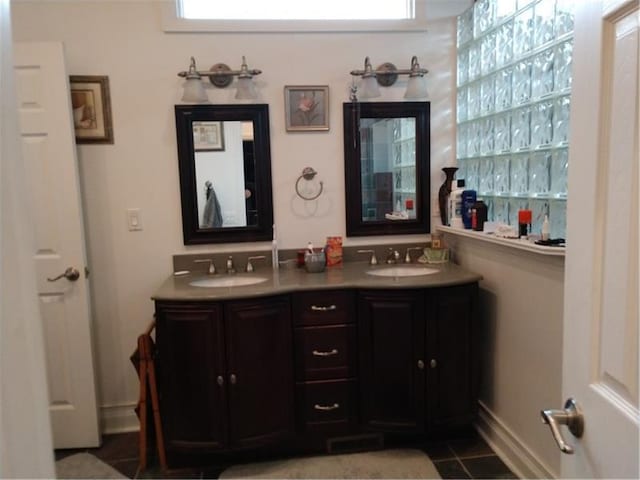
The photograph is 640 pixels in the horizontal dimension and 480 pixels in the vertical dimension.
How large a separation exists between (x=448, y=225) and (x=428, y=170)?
0.35 m

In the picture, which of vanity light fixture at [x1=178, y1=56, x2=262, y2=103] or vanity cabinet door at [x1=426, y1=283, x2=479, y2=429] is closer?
vanity cabinet door at [x1=426, y1=283, x2=479, y2=429]

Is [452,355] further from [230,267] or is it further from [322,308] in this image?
[230,267]

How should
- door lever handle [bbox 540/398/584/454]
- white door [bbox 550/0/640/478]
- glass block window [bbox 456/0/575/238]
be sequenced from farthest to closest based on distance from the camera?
glass block window [bbox 456/0/575/238]
door lever handle [bbox 540/398/584/454]
white door [bbox 550/0/640/478]

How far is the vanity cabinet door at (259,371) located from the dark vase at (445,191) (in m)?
1.11

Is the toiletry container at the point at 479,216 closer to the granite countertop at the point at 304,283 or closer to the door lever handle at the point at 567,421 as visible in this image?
the granite countertop at the point at 304,283

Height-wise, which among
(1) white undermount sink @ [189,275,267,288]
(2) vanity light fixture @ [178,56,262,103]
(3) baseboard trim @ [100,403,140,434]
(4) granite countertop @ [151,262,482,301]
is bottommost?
(3) baseboard trim @ [100,403,140,434]

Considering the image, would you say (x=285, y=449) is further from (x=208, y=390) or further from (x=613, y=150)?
(x=613, y=150)

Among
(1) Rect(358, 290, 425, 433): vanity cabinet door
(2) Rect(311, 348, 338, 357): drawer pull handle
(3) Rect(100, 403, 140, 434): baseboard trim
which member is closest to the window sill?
(1) Rect(358, 290, 425, 433): vanity cabinet door

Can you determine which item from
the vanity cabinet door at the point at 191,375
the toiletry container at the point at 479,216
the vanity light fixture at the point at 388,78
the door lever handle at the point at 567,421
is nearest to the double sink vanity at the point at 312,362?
the vanity cabinet door at the point at 191,375

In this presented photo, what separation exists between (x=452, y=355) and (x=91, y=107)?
2.25 meters

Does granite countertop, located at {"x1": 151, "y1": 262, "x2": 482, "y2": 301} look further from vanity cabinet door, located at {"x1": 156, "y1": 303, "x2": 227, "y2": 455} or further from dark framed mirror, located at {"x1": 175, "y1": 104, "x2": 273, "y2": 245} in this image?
dark framed mirror, located at {"x1": 175, "y1": 104, "x2": 273, "y2": 245}

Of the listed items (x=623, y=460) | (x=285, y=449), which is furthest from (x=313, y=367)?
(x=623, y=460)

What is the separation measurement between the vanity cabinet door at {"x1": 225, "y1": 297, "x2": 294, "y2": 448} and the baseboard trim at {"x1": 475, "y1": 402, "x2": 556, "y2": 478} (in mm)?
1028

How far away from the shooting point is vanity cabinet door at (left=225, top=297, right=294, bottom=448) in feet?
6.75
